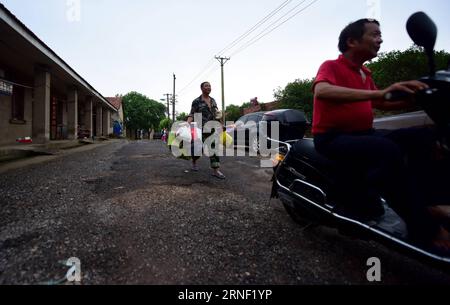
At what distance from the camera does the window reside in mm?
10414

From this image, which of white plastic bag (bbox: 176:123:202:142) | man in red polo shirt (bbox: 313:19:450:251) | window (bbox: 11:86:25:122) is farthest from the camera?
window (bbox: 11:86:25:122)

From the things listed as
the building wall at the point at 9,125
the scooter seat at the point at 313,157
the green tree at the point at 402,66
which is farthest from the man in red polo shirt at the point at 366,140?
the green tree at the point at 402,66

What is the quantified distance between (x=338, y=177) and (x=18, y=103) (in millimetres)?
13213

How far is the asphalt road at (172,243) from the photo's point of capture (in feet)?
5.77

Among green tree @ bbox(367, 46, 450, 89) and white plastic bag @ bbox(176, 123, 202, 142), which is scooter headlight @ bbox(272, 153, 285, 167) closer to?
white plastic bag @ bbox(176, 123, 202, 142)

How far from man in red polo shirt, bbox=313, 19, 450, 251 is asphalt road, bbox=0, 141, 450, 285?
1.90ft

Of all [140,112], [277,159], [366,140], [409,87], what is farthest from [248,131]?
[140,112]

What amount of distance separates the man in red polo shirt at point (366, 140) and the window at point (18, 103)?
12.5 meters

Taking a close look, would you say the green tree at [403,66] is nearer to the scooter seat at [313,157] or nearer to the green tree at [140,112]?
the scooter seat at [313,157]

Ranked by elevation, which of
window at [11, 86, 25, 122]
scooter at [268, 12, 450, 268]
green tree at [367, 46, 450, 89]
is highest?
green tree at [367, 46, 450, 89]

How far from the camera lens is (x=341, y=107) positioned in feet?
6.27

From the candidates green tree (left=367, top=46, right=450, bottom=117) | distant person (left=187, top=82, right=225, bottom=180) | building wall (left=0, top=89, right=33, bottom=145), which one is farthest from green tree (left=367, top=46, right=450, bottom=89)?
building wall (left=0, top=89, right=33, bottom=145)

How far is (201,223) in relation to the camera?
8.87 feet

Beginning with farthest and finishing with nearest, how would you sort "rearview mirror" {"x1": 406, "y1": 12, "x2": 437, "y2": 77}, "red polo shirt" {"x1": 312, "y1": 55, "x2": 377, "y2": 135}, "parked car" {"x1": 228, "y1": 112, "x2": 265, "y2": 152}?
1. "parked car" {"x1": 228, "y1": 112, "x2": 265, "y2": 152}
2. "red polo shirt" {"x1": 312, "y1": 55, "x2": 377, "y2": 135}
3. "rearview mirror" {"x1": 406, "y1": 12, "x2": 437, "y2": 77}
